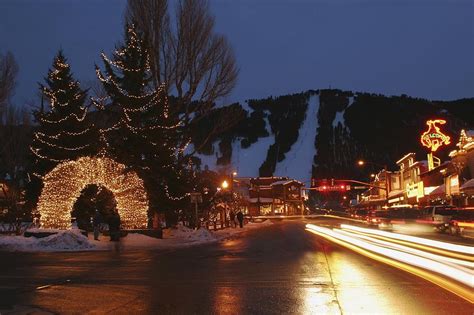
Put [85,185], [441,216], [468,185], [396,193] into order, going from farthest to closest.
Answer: [396,193]
[468,185]
[441,216]
[85,185]

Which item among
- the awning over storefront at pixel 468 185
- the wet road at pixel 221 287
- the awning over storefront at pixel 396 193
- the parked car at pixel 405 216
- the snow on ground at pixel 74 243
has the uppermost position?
the awning over storefront at pixel 396 193

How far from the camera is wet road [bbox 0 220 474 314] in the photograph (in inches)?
364

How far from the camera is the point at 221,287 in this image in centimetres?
1175

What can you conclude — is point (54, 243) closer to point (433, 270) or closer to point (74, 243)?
Result: point (74, 243)

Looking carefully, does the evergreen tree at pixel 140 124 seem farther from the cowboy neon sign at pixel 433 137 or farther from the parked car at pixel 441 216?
the cowboy neon sign at pixel 433 137

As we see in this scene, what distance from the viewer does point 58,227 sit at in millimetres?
28797

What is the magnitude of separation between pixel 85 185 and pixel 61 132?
8708 mm

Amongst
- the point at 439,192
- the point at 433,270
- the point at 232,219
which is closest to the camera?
the point at 433,270

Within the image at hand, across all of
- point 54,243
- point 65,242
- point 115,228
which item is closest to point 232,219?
point 115,228

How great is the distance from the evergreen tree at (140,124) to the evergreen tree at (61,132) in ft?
8.46

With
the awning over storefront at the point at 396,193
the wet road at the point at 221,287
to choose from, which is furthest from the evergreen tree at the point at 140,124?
the awning over storefront at the point at 396,193

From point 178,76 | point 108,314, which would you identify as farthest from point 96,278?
Answer: point 178,76

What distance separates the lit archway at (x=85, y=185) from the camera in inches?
1129

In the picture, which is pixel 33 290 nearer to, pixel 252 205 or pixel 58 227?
pixel 58 227
